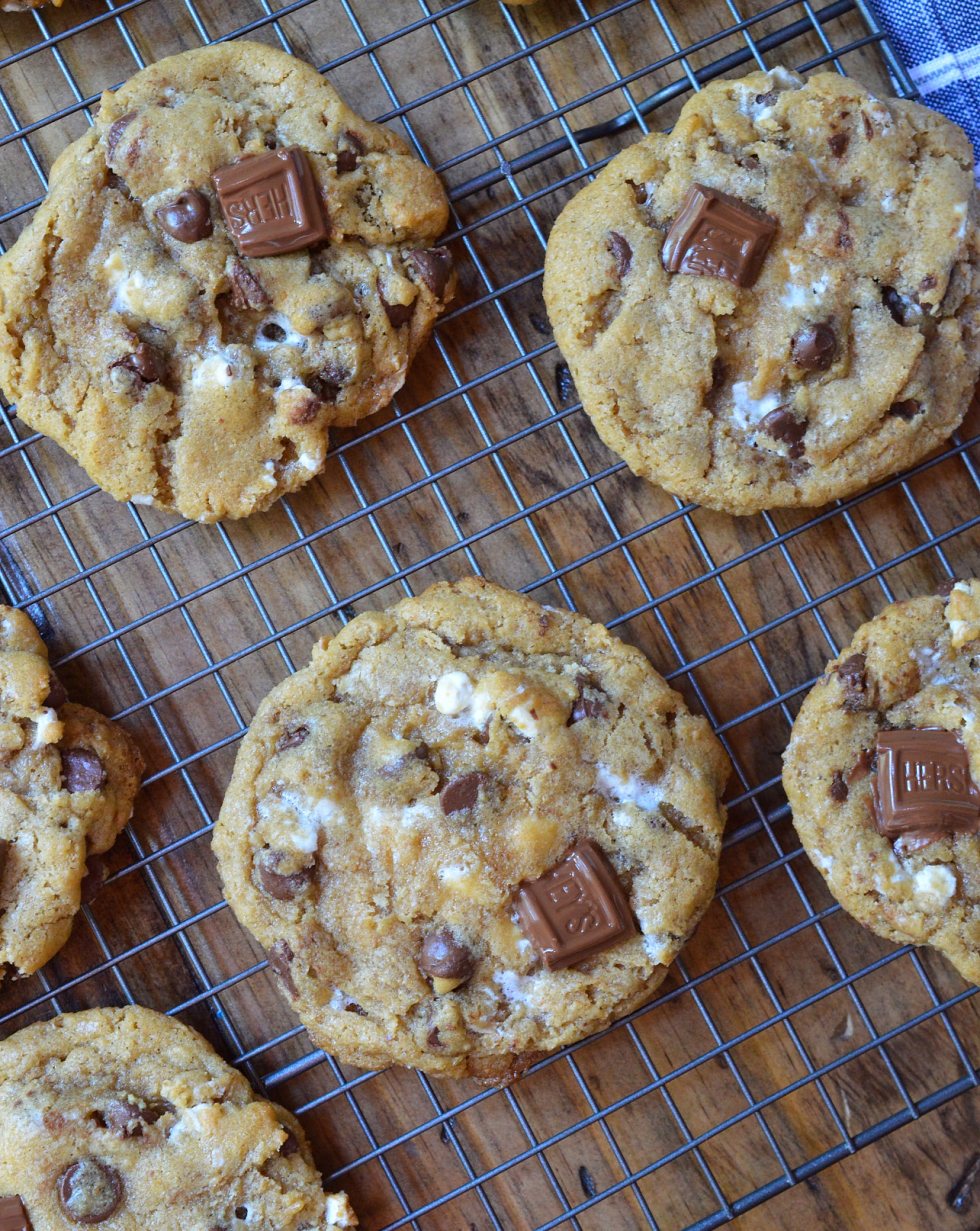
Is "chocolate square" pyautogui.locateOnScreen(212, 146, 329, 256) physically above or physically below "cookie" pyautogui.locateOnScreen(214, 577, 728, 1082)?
above

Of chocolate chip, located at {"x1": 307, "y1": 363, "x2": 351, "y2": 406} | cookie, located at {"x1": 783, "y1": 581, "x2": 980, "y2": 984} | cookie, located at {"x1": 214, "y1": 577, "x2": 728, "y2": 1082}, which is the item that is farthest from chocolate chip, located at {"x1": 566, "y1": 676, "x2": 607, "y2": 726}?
chocolate chip, located at {"x1": 307, "y1": 363, "x2": 351, "y2": 406}

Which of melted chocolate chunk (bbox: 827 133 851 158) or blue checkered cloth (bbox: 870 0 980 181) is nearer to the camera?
melted chocolate chunk (bbox: 827 133 851 158)

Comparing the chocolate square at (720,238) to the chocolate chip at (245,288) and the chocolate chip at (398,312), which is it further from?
the chocolate chip at (245,288)

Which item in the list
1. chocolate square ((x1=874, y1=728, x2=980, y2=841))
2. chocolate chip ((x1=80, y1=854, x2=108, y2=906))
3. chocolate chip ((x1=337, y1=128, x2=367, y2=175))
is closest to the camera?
chocolate square ((x1=874, y1=728, x2=980, y2=841))

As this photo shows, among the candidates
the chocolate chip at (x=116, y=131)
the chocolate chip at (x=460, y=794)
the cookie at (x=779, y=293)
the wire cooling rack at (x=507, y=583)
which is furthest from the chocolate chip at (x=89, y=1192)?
the chocolate chip at (x=116, y=131)

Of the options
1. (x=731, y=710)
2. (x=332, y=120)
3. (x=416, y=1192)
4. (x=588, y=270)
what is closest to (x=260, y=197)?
(x=332, y=120)

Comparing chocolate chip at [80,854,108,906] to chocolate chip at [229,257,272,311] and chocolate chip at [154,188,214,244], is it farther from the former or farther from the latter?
chocolate chip at [154,188,214,244]

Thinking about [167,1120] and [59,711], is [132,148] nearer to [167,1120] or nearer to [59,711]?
[59,711]
